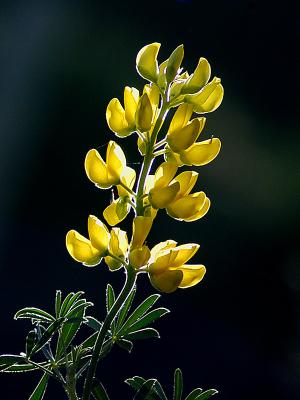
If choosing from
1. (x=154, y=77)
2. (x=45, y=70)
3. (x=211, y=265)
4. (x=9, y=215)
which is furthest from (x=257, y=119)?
(x=154, y=77)

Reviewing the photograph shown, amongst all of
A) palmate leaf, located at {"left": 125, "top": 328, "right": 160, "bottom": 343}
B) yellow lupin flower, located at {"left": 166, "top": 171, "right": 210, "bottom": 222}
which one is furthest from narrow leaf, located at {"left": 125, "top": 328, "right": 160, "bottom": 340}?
yellow lupin flower, located at {"left": 166, "top": 171, "right": 210, "bottom": 222}

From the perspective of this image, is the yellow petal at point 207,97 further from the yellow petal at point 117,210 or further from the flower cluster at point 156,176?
the yellow petal at point 117,210

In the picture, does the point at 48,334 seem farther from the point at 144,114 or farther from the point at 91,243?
the point at 144,114

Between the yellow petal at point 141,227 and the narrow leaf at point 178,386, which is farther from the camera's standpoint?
the narrow leaf at point 178,386

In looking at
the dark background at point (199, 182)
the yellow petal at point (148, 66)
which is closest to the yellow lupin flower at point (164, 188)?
the yellow petal at point (148, 66)

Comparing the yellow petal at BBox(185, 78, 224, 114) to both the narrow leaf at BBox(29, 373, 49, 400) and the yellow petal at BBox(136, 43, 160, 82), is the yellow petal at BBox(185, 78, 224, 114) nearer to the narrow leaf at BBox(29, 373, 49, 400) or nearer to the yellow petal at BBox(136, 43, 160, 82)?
the yellow petal at BBox(136, 43, 160, 82)

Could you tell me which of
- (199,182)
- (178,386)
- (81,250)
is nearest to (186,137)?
(81,250)
